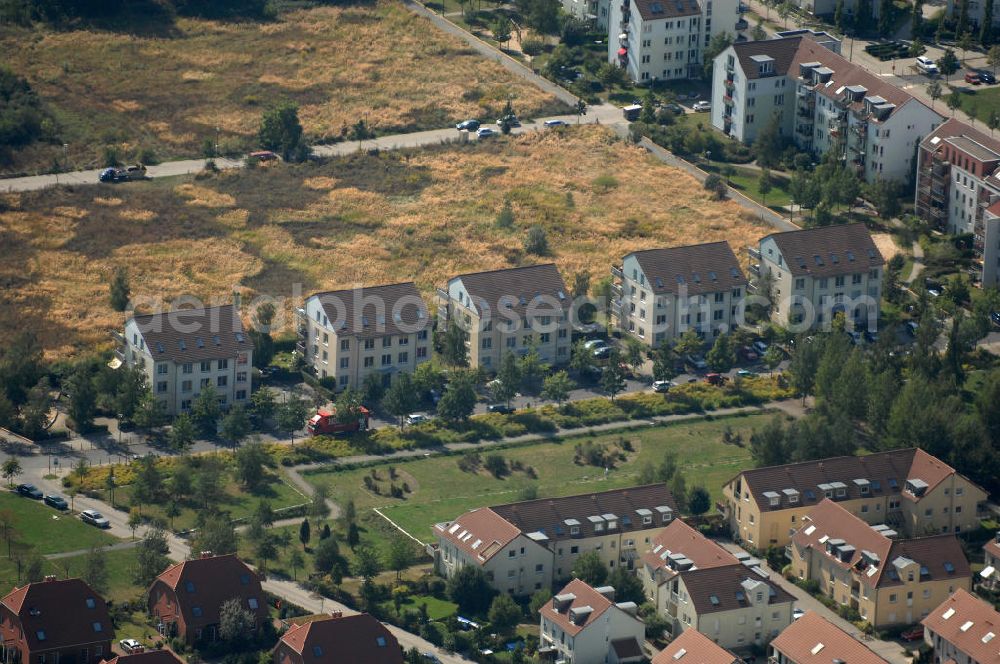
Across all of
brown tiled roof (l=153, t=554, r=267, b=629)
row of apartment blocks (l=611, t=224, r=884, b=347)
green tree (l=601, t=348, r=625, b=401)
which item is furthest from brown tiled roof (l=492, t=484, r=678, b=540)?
row of apartment blocks (l=611, t=224, r=884, b=347)

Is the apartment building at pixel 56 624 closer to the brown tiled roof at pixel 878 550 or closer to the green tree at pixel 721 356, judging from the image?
the brown tiled roof at pixel 878 550

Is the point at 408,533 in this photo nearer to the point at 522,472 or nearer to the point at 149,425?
the point at 522,472

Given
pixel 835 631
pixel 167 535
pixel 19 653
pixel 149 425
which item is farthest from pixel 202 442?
pixel 835 631

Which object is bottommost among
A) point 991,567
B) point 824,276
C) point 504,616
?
point 991,567

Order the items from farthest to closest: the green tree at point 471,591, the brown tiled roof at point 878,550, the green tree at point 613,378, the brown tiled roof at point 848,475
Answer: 1. the green tree at point 613,378
2. the brown tiled roof at point 848,475
3. the brown tiled roof at point 878,550
4. the green tree at point 471,591

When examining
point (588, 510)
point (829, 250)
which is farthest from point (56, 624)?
point (829, 250)

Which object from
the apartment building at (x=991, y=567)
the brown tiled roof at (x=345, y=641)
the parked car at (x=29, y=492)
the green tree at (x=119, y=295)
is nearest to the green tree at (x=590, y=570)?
the brown tiled roof at (x=345, y=641)

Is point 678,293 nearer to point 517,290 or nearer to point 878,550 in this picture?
point 517,290
